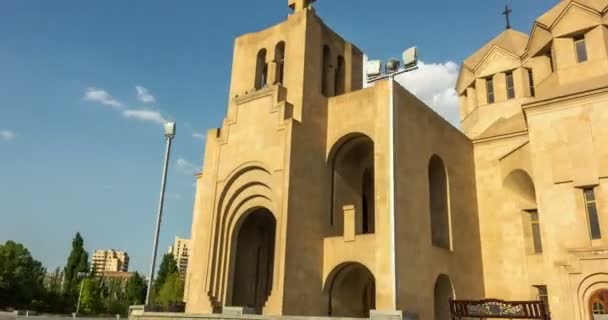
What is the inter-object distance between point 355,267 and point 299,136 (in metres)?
5.28

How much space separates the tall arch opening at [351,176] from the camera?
1850cm

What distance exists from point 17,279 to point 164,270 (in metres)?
19.3

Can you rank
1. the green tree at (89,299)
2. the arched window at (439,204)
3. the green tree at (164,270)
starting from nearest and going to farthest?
the arched window at (439,204), the green tree at (89,299), the green tree at (164,270)

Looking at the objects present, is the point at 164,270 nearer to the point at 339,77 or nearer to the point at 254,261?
the point at 254,261

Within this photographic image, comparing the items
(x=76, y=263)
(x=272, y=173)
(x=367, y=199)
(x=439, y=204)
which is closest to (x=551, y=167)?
(x=439, y=204)

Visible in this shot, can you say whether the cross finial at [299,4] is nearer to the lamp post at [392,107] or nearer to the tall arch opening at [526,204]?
the lamp post at [392,107]

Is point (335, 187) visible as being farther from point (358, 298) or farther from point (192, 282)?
point (192, 282)

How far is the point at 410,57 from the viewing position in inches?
659

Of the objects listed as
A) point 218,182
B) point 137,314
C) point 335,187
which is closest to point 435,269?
point 335,187

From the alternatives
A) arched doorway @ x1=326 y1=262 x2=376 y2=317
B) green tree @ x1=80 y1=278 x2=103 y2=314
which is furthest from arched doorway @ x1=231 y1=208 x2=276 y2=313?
green tree @ x1=80 y1=278 x2=103 y2=314

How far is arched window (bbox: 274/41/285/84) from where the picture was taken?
2042 centimetres

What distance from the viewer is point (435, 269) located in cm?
1750

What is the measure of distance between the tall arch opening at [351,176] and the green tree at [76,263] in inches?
1730

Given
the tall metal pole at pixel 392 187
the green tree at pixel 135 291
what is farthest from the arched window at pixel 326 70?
the green tree at pixel 135 291
